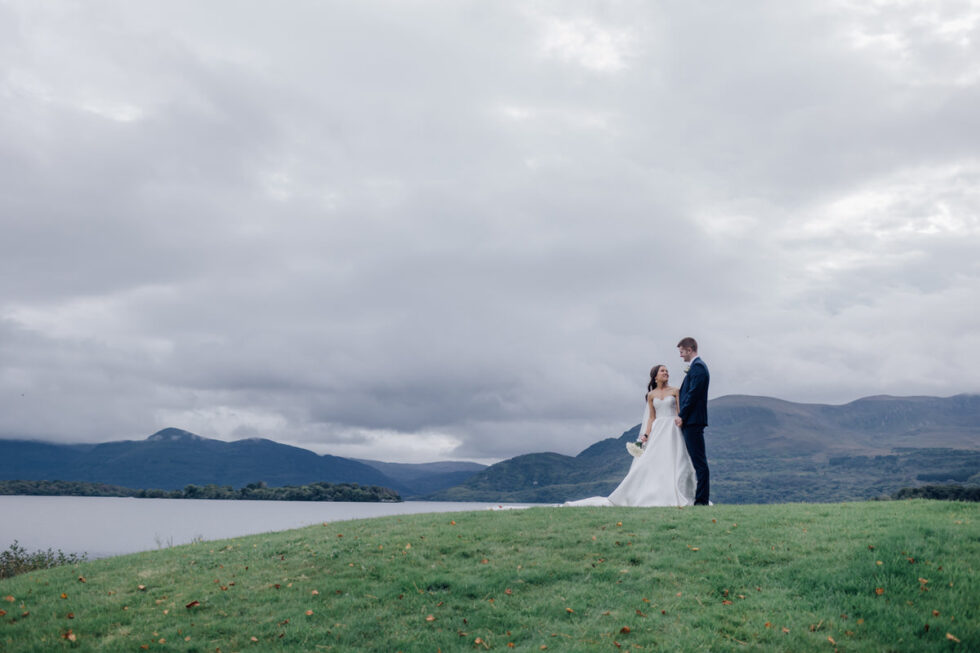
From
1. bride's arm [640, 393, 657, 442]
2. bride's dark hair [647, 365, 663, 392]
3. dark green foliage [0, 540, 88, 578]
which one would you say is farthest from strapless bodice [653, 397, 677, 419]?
dark green foliage [0, 540, 88, 578]

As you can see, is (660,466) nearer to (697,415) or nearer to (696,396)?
(697,415)

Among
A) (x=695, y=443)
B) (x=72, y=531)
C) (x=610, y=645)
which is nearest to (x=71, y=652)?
(x=610, y=645)

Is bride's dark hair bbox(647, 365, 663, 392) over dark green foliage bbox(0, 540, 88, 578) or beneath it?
over

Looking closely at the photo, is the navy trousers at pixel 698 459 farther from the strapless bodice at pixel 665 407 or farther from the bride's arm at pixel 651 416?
the bride's arm at pixel 651 416

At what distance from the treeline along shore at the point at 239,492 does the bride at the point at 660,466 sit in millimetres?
105942

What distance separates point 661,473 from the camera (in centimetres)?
1919

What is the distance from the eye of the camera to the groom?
18.6 metres

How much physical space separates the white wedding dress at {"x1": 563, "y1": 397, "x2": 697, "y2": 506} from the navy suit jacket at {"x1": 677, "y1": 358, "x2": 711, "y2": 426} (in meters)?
0.80

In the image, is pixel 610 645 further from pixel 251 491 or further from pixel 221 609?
pixel 251 491

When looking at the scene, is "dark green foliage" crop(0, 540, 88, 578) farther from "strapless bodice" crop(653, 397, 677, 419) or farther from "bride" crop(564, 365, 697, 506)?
"strapless bodice" crop(653, 397, 677, 419)

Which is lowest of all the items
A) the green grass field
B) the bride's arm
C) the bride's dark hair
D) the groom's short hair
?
the green grass field

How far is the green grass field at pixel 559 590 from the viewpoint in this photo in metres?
9.31

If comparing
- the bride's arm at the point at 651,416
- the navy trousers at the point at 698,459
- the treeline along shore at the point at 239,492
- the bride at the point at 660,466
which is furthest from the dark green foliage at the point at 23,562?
the treeline along shore at the point at 239,492

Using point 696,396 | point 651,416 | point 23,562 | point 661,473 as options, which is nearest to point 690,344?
point 696,396
